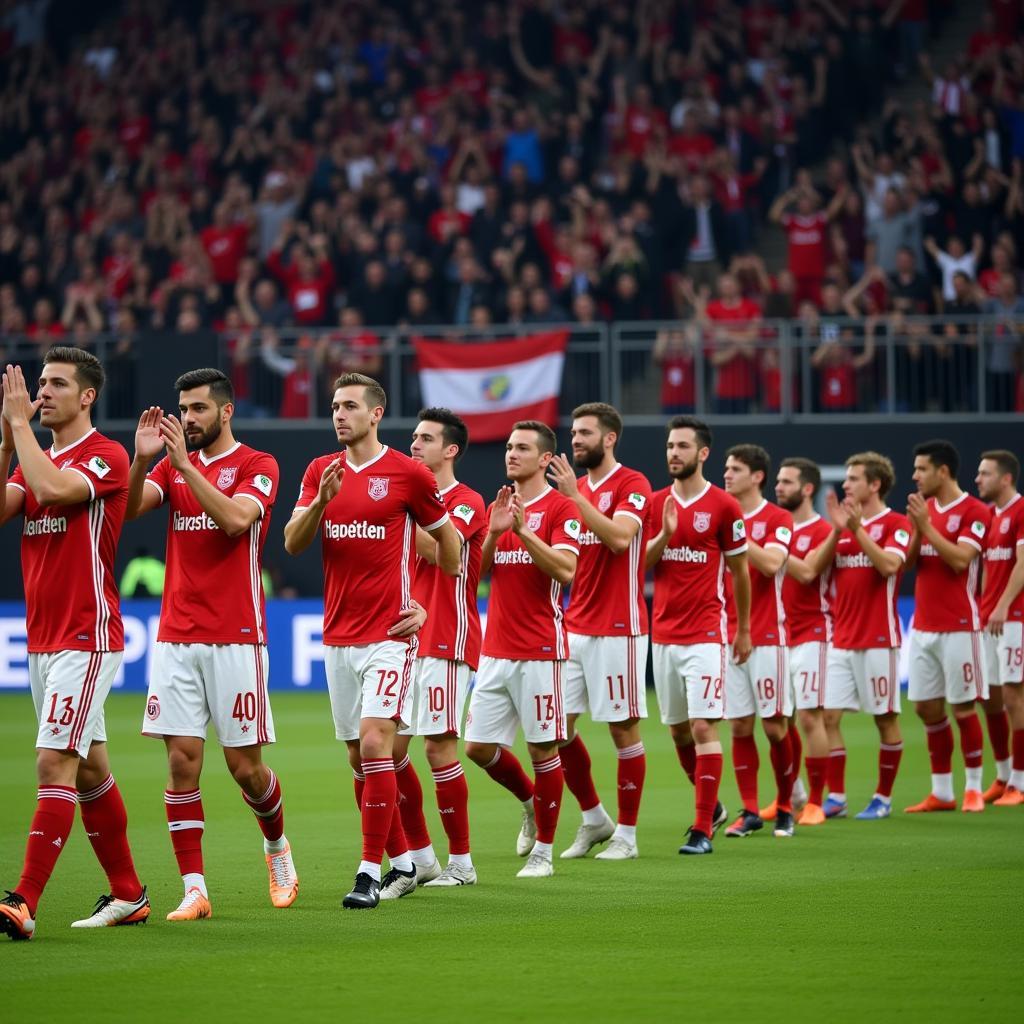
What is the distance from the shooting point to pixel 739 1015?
628cm

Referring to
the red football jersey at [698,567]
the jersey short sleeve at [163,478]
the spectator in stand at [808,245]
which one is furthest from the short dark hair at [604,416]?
the spectator in stand at [808,245]

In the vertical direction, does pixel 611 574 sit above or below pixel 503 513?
below

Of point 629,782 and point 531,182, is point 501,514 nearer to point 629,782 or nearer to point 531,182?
point 629,782

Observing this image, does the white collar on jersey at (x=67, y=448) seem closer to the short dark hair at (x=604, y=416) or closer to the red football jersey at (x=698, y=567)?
the short dark hair at (x=604, y=416)

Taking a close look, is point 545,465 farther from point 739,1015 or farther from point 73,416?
point 739,1015

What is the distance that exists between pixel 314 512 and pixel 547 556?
1664 millimetres

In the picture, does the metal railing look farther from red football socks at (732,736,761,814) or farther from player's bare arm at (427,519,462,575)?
player's bare arm at (427,519,462,575)

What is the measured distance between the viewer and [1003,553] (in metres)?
13.8

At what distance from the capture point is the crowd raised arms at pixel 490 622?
→ 8.02 m

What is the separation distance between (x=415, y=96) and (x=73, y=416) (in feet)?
70.3

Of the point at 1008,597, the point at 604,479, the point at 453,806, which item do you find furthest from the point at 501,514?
the point at 1008,597

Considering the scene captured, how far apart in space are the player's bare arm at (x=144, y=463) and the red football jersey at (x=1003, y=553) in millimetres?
7634

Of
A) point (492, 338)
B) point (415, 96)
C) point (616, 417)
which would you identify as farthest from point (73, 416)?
point (415, 96)

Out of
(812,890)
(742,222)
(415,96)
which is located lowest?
(812,890)
